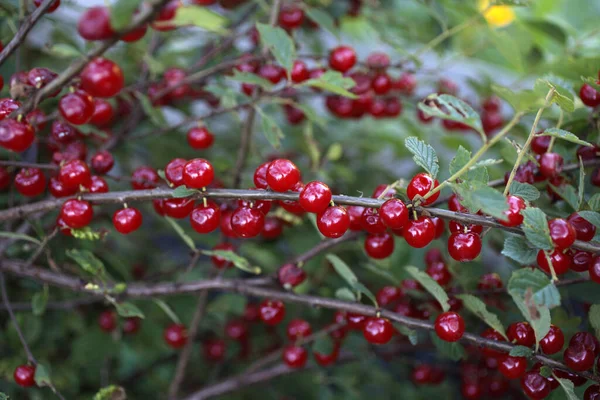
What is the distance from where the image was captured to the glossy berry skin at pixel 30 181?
818 mm

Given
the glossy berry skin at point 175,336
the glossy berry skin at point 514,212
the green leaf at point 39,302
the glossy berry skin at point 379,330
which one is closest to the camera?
the glossy berry skin at point 514,212

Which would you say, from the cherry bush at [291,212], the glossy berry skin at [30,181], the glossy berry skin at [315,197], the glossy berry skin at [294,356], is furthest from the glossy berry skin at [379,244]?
the glossy berry skin at [30,181]

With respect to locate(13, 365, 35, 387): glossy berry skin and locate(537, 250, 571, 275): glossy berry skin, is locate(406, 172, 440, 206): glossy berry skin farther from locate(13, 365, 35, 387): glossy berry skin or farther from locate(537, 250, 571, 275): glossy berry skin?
locate(13, 365, 35, 387): glossy berry skin

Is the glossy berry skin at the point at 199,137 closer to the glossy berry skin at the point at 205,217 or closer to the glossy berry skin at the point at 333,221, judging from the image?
the glossy berry skin at the point at 205,217

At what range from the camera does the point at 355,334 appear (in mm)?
1221

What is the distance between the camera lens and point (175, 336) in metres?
1.23

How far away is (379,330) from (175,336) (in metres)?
0.61

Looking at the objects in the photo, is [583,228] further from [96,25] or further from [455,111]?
[96,25]

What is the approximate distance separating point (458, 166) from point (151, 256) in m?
1.19

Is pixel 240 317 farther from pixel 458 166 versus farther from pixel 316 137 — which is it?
pixel 458 166

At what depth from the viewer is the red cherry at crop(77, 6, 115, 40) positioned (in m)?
0.49

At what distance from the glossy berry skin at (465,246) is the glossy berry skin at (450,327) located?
0.13 metres

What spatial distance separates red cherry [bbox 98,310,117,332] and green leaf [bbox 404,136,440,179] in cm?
90

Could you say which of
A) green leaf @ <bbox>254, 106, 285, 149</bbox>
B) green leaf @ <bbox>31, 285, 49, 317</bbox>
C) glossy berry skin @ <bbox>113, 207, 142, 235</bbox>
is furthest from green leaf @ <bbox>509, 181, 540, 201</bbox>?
green leaf @ <bbox>31, 285, 49, 317</bbox>
